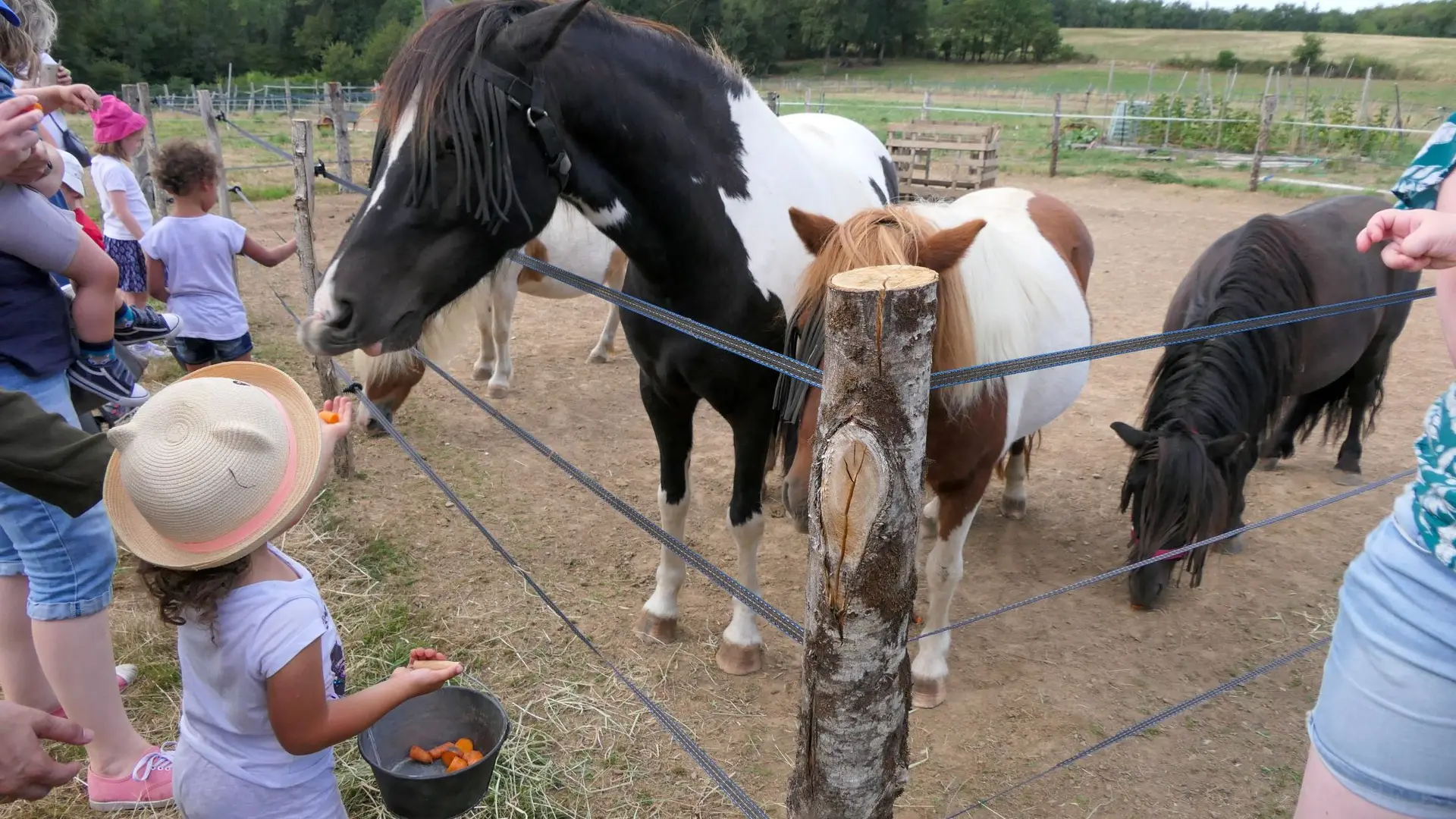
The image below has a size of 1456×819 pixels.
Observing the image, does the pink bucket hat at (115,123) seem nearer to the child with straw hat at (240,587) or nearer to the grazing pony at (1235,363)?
the child with straw hat at (240,587)

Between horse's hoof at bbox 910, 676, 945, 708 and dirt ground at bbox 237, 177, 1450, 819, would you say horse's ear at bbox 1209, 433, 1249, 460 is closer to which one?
dirt ground at bbox 237, 177, 1450, 819

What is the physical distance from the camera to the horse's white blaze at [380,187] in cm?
196

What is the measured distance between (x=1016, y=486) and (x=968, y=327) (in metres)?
2.54

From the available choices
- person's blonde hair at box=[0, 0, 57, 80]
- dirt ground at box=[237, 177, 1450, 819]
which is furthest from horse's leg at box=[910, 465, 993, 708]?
person's blonde hair at box=[0, 0, 57, 80]

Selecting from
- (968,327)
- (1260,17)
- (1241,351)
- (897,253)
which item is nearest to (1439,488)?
(897,253)

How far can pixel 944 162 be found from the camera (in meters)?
12.5

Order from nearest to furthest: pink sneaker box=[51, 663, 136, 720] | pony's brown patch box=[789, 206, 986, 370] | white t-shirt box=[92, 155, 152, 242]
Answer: pony's brown patch box=[789, 206, 986, 370]
pink sneaker box=[51, 663, 136, 720]
white t-shirt box=[92, 155, 152, 242]

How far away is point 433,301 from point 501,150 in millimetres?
432

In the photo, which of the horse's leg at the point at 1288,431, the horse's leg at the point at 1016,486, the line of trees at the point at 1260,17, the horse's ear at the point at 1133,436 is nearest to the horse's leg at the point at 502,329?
the horse's leg at the point at 1016,486

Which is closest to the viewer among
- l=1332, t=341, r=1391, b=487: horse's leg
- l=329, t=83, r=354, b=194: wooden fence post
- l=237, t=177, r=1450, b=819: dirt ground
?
l=237, t=177, r=1450, b=819: dirt ground

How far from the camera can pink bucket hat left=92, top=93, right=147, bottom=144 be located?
4.70 meters

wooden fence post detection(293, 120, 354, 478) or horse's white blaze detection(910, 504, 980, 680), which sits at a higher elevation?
wooden fence post detection(293, 120, 354, 478)

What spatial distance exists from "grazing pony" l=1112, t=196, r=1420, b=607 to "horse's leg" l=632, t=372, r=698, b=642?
1.82 m

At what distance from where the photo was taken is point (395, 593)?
3529 mm
